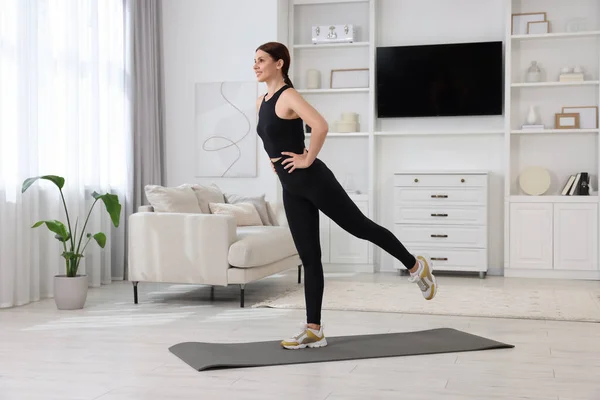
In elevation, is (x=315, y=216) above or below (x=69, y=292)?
above

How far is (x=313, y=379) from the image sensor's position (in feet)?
9.64

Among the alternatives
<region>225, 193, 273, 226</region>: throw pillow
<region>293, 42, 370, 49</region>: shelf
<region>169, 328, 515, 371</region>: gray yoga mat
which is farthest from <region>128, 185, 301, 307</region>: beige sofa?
<region>293, 42, 370, 49</region>: shelf

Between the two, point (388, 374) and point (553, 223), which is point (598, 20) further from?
point (388, 374)

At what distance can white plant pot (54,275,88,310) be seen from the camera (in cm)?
474

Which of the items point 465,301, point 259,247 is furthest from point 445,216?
point 259,247

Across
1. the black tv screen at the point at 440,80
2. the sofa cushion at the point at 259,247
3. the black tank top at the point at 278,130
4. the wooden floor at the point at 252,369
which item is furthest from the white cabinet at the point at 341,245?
the black tank top at the point at 278,130

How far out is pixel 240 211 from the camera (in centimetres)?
593

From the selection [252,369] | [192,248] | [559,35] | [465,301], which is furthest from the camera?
[559,35]

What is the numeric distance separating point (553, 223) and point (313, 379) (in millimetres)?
4173

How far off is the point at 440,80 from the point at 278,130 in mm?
3929

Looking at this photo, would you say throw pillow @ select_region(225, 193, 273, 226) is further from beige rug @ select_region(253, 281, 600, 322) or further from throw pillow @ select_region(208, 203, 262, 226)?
beige rug @ select_region(253, 281, 600, 322)

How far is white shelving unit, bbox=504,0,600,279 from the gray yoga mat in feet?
9.86

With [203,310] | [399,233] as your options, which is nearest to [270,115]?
[203,310]

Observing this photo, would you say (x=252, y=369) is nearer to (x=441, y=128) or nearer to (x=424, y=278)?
(x=424, y=278)
